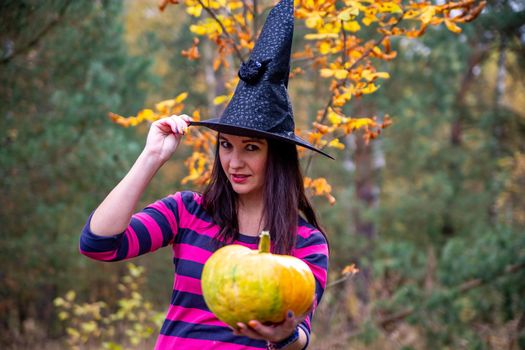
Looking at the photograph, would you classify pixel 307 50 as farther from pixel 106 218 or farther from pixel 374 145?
pixel 374 145

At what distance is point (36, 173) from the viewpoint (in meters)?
6.35

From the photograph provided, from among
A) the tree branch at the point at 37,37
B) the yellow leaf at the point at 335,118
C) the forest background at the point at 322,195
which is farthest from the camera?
the forest background at the point at 322,195

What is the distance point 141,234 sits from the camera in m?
2.12

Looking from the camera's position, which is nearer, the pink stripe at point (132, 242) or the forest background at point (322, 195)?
the pink stripe at point (132, 242)

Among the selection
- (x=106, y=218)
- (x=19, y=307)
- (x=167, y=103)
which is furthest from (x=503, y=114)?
(x=19, y=307)

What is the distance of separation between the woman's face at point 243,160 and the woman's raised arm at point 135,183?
179mm

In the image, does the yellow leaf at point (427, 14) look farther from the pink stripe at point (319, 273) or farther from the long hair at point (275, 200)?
the pink stripe at point (319, 273)

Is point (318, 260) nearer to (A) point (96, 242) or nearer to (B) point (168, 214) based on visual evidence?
(B) point (168, 214)

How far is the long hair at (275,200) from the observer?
2.23 m

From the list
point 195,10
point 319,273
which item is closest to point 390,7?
point 195,10

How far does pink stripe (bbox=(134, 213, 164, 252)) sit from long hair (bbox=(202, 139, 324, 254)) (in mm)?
205

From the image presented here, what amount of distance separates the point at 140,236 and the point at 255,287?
607 millimetres

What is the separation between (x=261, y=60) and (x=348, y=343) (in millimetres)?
5010

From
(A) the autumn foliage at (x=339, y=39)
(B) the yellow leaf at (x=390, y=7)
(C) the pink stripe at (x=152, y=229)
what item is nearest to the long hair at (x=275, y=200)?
(C) the pink stripe at (x=152, y=229)
